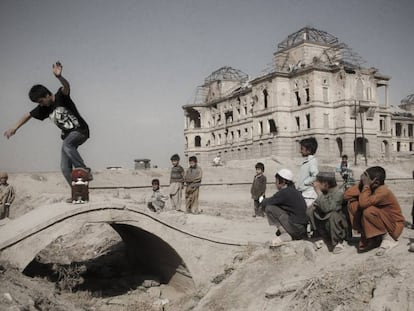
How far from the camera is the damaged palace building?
47312 millimetres

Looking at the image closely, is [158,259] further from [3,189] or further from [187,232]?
[3,189]

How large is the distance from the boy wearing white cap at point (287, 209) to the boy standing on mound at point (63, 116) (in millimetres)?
3320

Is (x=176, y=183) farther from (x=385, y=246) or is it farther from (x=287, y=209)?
(x=385, y=246)

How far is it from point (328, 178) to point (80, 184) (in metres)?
4.09

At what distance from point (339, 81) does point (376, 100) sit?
227 inches

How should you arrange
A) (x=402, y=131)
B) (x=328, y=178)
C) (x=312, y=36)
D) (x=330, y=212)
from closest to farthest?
(x=330, y=212) < (x=328, y=178) < (x=312, y=36) < (x=402, y=131)

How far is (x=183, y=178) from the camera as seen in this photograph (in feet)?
39.5

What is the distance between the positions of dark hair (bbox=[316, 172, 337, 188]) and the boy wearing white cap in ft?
1.55

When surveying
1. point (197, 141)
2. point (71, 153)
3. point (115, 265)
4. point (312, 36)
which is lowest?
point (115, 265)

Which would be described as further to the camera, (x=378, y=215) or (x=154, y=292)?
(x=154, y=292)

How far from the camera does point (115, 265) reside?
451 inches

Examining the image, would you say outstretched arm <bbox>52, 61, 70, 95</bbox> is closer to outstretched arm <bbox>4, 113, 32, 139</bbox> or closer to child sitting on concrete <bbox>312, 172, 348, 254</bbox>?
outstretched arm <bbox>4, 113, 32, 139</bbox>

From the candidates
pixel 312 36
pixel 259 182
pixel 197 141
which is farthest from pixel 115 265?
pixel 197 141

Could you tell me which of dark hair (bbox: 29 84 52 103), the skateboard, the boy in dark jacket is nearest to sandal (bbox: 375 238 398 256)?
the skateboard
